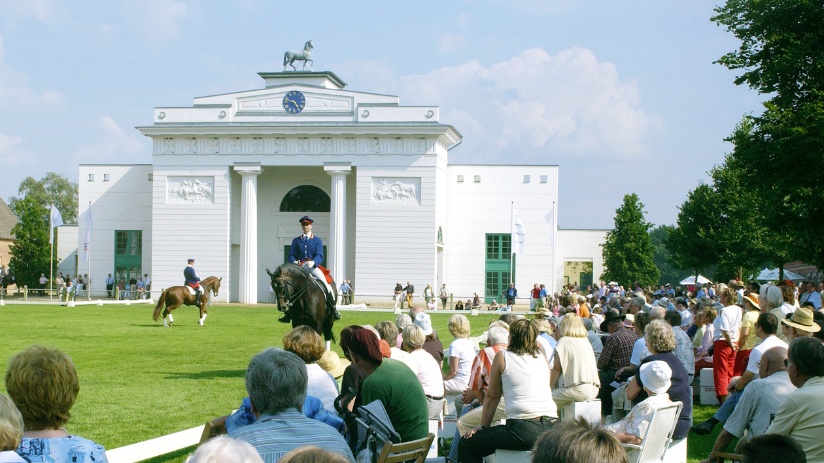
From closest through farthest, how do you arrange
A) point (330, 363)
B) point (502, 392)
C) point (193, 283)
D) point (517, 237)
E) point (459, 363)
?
point (502, 392) < point (330, 363) < point (459, 363) < point (193, 283) < point (517, 237)

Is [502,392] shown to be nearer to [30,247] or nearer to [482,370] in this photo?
[482,370]

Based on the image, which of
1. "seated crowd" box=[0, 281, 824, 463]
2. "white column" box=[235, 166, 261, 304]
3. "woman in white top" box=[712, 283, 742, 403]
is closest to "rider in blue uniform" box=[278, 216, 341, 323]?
"seated crowd" box=[0, 281, 824, 463]

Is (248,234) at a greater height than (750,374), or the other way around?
(248,234)

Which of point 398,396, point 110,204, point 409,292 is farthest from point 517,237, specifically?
point 398,396

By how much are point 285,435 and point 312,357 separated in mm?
2442

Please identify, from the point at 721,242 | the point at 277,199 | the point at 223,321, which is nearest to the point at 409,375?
the point at 223,321

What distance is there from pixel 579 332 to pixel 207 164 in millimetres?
49094

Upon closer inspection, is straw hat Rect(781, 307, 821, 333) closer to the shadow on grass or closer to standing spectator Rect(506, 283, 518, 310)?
the shadow on grass

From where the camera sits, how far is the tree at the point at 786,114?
24984 mm

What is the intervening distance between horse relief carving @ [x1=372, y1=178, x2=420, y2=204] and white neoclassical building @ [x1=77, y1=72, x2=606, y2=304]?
6 centimetres

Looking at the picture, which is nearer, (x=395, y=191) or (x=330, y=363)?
(x=330, y=363)

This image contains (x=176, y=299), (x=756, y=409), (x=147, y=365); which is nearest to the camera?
(x=756, y=409)

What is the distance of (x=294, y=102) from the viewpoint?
56062mm

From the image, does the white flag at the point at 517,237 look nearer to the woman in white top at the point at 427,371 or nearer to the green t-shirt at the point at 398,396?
the woman in white top at the point at 427,371
